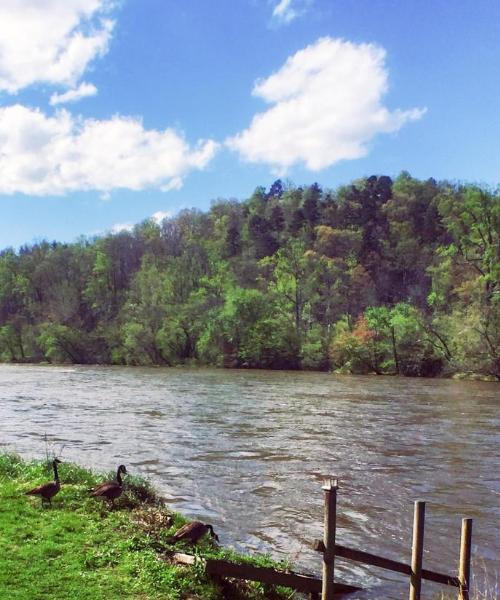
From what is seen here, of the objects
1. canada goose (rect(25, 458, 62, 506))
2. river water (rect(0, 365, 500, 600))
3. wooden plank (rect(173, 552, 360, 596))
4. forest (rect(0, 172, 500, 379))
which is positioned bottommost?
river water (rect(0, 365, 500, 600))

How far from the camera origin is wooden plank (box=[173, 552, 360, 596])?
789 cm

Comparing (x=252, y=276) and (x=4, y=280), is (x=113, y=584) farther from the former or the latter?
(x=4, y=280)

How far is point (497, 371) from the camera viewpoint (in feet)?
173

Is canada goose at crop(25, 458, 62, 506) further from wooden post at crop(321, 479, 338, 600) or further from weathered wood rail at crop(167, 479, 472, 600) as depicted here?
wooden post at crop(321, 479, 338, 600)

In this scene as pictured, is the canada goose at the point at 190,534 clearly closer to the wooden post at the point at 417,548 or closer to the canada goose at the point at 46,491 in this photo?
Answer: the canada goose at the point at 46,491

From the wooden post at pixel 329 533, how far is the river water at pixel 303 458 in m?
2.13

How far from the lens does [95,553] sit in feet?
28.2

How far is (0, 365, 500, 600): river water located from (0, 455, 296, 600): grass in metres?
1.94

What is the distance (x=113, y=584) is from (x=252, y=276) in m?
100

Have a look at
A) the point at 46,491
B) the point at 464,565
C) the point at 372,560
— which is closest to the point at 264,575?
the point at 372,560

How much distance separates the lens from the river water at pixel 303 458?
39.2 feet

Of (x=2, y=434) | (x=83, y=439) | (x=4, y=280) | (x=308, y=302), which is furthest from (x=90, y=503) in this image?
(x=4, y=280)

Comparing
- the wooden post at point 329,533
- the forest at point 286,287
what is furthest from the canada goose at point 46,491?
the forest at point 286,287

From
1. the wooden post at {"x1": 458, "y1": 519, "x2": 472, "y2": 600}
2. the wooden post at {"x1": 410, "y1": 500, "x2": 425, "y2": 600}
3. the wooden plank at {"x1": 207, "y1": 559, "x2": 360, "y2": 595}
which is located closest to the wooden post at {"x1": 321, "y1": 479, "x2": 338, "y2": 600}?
the wooden plank at {"x1": 207, "y1": 559, "x2": 360, "y2": 595}
